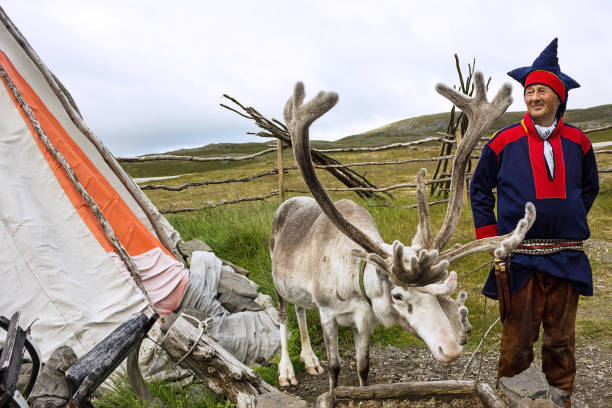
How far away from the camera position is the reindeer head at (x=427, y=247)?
1979 mm

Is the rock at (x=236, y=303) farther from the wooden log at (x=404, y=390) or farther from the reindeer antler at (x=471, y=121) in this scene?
the reindeer antler at (x=471, y=121)

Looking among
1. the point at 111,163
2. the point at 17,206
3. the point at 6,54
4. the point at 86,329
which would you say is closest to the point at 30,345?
the point at 86,329

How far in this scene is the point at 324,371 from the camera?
3568 millimetres

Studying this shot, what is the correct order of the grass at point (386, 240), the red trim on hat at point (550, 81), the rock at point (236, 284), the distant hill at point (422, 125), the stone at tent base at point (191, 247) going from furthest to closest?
the distant hill at point (422, 125), the stone at tent base at point (191, 247), the rock at point (236, 284), the grass at point (386, 240), the red trim on hat at point (550, 81)

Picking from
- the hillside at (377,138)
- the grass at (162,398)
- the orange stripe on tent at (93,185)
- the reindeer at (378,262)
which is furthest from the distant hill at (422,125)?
the grass at (162,398)

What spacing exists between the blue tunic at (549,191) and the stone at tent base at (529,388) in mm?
578

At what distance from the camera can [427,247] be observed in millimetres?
2258

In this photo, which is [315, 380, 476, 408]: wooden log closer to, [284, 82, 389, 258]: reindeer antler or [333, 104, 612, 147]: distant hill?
[284, 82, 389, 258]: reindeer antler

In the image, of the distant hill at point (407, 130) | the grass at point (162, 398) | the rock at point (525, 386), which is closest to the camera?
the rock at point (525, 386)

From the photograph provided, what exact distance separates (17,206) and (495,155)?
3.37 metres

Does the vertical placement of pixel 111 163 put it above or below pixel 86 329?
above

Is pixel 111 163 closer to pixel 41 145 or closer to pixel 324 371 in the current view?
pixel 41 145

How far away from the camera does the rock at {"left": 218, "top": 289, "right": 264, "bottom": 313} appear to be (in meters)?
4.12

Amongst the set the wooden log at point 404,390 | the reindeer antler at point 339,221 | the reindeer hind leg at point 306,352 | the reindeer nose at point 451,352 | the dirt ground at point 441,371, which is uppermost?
the reindeer antler at point 339,221
